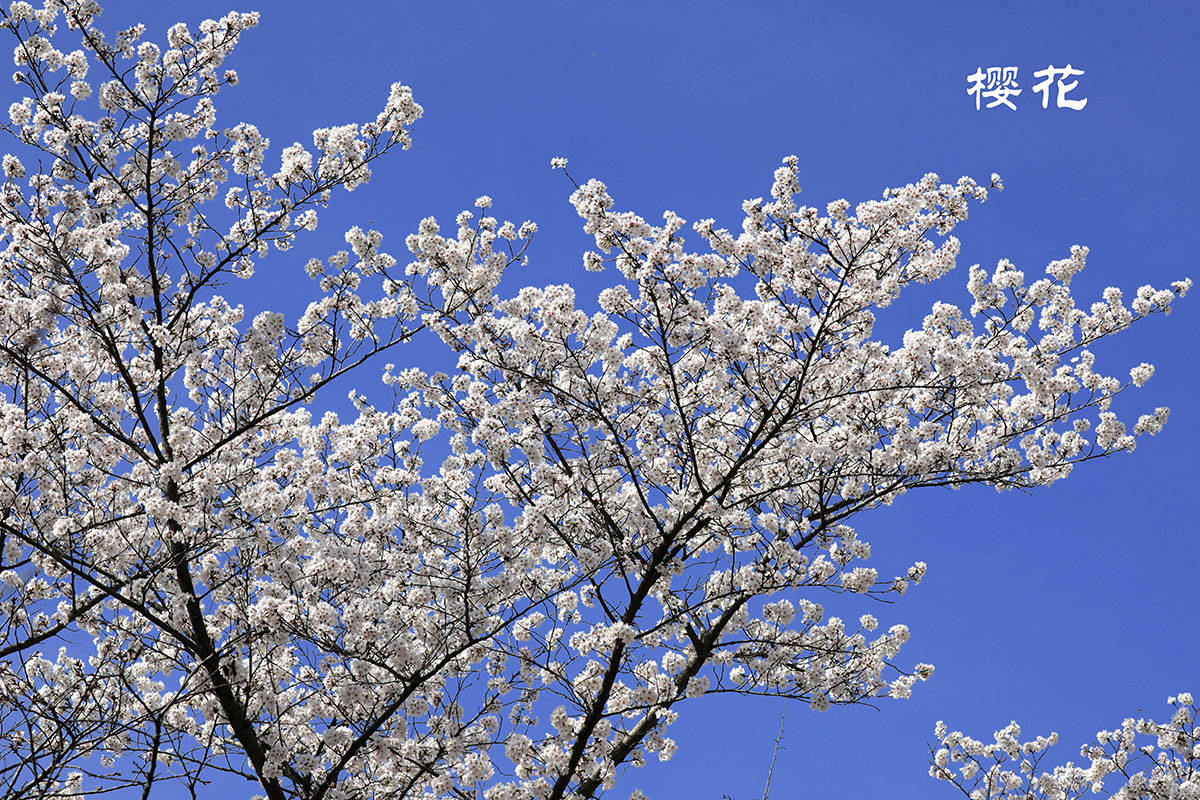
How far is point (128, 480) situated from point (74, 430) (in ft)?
2.64

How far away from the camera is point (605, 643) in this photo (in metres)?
9.92

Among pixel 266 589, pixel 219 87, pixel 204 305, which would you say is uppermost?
pixel 219 87

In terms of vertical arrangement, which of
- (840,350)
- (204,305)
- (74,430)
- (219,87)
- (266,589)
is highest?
(219,87)

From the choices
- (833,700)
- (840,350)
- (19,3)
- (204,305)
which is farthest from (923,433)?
(19,3)

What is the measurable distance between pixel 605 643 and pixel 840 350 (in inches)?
135

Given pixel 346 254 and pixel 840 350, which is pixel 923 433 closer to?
pixel 840 350

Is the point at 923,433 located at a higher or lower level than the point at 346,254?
lower

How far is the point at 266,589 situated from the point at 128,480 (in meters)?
1.63

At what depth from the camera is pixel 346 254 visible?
1050 cm

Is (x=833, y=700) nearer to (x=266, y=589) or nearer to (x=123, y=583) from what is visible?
(x=266, y=589)

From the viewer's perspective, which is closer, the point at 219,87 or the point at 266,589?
the point at 266,589

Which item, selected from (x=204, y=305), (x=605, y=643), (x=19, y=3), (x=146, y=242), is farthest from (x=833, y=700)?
(x=19, y=3)

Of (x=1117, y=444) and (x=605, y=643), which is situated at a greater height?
(x=1117, y=444)

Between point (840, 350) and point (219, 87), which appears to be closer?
point (840, 350)
